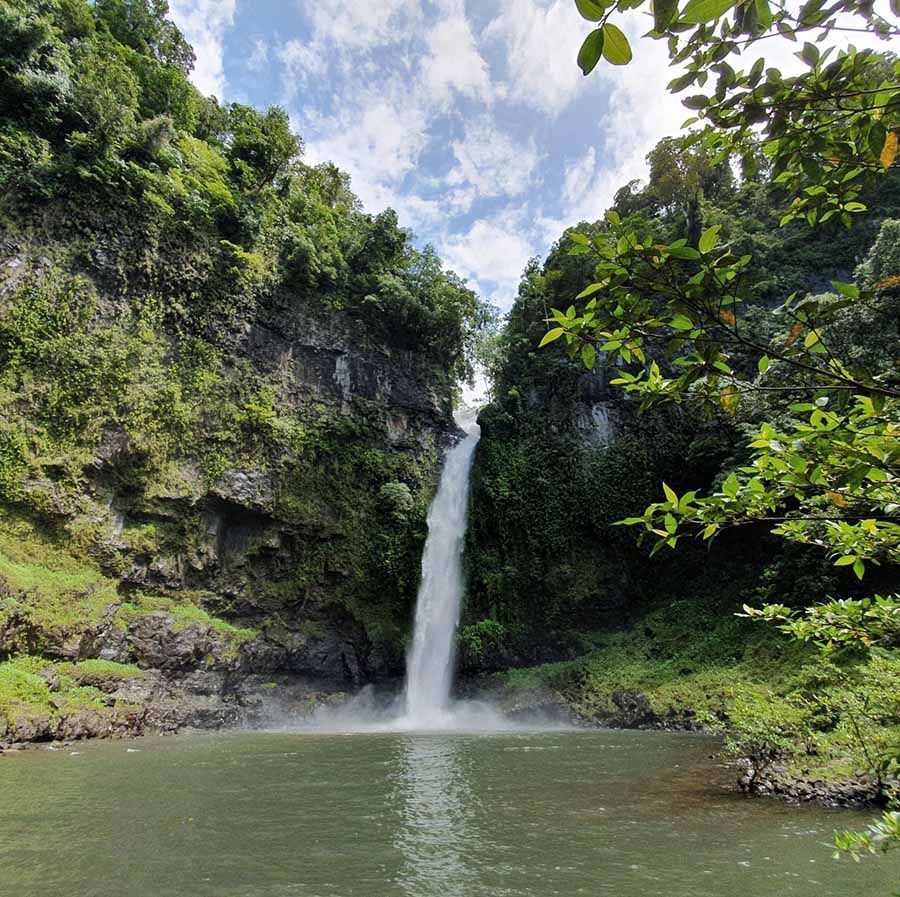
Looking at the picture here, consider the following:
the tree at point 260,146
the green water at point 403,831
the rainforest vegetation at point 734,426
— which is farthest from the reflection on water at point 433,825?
the tree at point 260,146

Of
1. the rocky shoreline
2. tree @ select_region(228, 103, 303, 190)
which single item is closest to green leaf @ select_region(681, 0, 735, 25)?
the rocky shoreline

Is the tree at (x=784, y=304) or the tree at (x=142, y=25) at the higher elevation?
the tree at (x=142, y=25)

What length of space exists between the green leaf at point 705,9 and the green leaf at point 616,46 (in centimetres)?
11

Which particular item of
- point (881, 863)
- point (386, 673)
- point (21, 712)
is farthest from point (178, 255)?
point (881, 863)

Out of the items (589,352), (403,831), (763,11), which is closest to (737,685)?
A: (403,831)

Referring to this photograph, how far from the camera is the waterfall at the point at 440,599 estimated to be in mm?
17391

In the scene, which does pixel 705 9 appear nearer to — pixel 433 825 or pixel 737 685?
pixel 433 825

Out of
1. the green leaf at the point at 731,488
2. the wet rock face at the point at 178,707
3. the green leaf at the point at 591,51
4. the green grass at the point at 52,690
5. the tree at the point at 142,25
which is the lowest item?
the wet rock face at the point at 178,707

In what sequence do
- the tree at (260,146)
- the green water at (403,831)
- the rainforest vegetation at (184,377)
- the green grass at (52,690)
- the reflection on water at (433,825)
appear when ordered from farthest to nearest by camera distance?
the tree at (260,146) → the rainforest vegetation at (184,377) → the green grass at (52,690) → the reflection on water at (433,825) → the green water at (403,831)

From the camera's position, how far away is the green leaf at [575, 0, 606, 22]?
95 cm

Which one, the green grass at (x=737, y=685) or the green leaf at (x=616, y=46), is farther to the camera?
the green grass at (x=737, y=685)

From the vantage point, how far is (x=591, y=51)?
1.00 m

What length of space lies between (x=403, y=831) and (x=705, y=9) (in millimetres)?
6482

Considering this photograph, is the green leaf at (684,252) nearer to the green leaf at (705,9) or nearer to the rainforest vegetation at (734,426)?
the rainforest vegetation at (734,426)
